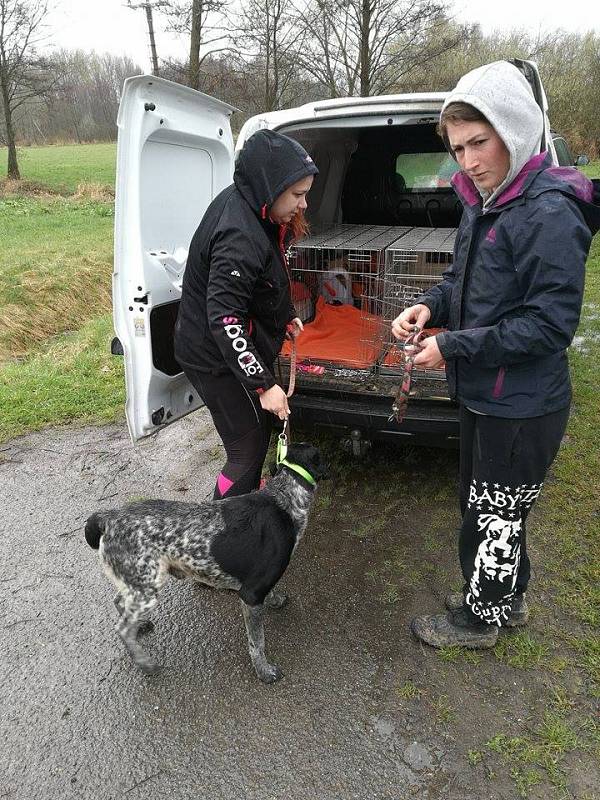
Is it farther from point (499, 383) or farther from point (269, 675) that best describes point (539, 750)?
point (499, 383)

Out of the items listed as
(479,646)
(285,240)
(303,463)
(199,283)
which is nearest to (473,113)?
(285,240)

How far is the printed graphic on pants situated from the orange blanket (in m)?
1.62

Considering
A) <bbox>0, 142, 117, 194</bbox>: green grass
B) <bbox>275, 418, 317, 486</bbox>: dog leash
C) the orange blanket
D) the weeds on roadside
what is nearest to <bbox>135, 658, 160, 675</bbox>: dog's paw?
<bbox>275, 418, 317, 486</bbox>: dog leash

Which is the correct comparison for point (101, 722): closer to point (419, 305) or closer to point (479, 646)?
point (479, 646)

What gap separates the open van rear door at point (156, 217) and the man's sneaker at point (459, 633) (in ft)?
6.23

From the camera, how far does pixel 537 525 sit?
3340 mm

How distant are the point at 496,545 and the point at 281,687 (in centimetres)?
113

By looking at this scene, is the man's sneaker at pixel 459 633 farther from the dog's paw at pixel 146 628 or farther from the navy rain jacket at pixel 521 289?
the dog's paw at pixel 146 628

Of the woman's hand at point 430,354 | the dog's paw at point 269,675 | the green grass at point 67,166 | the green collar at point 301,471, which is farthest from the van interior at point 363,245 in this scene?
the green grass at point 67,166

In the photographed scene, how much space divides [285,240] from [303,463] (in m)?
1.06

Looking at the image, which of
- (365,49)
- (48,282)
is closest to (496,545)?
(48,282)

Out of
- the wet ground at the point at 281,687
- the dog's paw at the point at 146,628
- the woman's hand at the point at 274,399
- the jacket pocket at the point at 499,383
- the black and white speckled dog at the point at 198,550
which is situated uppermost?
the jacket pocket at the point at 499,383

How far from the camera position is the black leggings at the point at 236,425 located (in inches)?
102

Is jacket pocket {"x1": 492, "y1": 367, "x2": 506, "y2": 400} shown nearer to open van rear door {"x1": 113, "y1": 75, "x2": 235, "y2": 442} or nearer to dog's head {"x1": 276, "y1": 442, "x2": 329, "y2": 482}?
dog's head {"x1": 276, "y1": 442, "x2": 329, "y2": 482}
